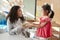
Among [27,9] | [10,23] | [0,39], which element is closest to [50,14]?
[10,23]

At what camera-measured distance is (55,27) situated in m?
2.20

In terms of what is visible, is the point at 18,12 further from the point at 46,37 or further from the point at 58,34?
the point at 58,34

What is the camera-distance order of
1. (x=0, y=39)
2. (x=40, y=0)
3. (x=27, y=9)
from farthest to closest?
(x=27, y=9)
(x=40, y=0)
(x=0, y=39)

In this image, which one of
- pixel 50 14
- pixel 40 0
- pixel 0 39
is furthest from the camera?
pixel 40 0

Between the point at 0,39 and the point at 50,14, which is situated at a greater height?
the point at 50,14

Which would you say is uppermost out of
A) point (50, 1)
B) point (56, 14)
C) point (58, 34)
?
point (50, 1)

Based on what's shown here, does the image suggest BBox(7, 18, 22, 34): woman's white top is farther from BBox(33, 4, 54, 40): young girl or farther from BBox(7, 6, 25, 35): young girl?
BBox(33, 4, 54, 40): young girl

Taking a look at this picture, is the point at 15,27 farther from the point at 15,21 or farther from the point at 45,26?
the point at 45,26

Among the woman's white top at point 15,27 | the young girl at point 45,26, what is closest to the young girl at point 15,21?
the woman's white top at point 15,27

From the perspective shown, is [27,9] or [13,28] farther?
[27,9]

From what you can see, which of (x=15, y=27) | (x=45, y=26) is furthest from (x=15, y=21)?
(x=45, y=26)

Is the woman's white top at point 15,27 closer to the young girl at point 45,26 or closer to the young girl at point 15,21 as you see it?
the young girl at point 15,21

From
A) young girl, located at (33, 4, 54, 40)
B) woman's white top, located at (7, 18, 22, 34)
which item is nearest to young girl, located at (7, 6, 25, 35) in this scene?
woman's white top, located at (7, 18, 22, 34)

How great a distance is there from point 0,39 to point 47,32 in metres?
0.61
